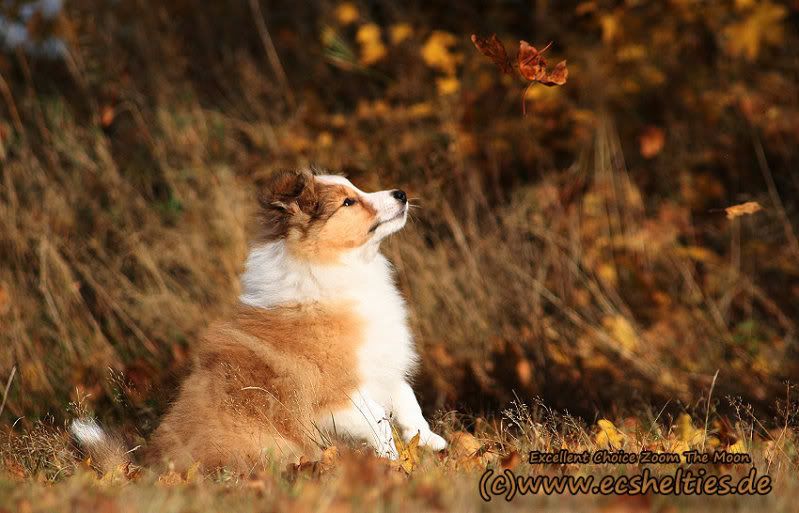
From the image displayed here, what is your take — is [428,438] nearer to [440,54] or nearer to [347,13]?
[440,54]

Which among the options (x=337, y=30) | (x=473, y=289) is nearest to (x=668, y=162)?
(x=473, y=289)

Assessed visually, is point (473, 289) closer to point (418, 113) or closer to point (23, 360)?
point (418, 113)

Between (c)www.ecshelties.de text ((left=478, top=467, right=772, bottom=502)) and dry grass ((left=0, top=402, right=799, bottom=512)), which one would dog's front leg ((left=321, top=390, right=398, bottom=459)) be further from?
(c)www.ecshelties.de text ((left=478, top=467, right=772, bottom=502))

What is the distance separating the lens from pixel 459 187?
6.34 m

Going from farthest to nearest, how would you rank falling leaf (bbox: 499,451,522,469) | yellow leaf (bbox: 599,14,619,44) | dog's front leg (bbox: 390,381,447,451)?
yellow leaf (bbox: 599,14,619,44) → dog's front leg (bbox: 390,381,447,451) → falling leaf (bbox: 499,451,522,469)

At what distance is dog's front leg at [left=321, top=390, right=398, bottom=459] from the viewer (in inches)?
143

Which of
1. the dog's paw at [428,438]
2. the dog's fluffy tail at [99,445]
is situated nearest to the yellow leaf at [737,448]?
the dog's paw at [428,438]

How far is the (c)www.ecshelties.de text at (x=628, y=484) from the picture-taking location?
290 centimetres

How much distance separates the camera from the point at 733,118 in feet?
22.7

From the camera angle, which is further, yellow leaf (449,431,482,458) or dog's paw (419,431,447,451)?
dog's paw (419,431,447,451)

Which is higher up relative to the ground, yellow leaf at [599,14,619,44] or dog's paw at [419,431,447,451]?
yellow leaf at [599,14,619,44]

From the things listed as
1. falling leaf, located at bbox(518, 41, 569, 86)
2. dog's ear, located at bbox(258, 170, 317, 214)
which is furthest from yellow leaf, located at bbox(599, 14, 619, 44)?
dog's ear, located at bbox(258, 170, 317, 214)

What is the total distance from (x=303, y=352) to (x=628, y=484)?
1.41 m

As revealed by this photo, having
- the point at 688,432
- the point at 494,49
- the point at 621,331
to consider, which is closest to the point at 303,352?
the point at 494,49
